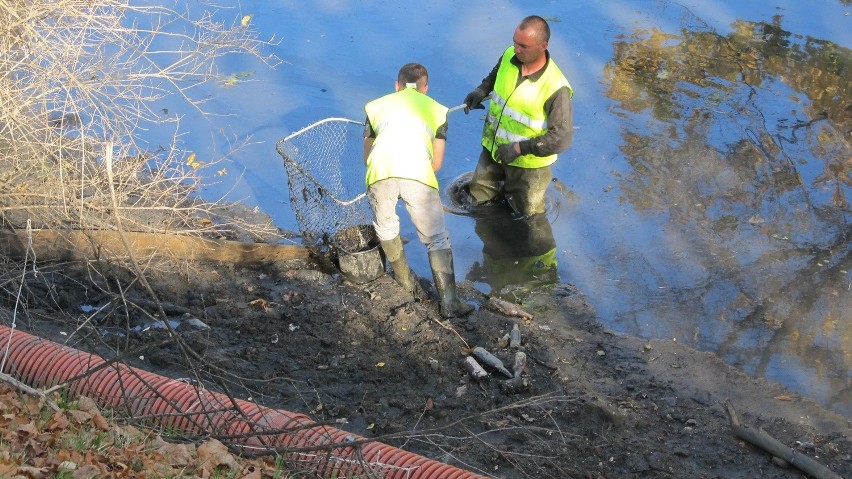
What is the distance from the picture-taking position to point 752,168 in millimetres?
9242

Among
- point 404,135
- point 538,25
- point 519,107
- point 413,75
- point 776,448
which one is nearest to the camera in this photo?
point 776,448

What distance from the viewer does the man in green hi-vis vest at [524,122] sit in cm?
765

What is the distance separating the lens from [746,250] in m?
8.02

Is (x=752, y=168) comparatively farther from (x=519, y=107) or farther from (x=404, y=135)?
(x=404, y=135)

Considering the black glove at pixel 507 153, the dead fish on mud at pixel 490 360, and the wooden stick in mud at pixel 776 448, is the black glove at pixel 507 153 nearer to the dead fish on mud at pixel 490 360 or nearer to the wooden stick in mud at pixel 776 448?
the dead fish on mud at pixel 490 360

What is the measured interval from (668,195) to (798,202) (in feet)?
4.01

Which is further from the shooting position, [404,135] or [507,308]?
[507,308]

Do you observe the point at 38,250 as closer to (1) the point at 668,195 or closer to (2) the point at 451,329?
(2) the point at 451,329

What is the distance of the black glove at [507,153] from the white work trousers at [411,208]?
1.18 meters

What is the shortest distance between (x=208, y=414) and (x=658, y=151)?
6.31m

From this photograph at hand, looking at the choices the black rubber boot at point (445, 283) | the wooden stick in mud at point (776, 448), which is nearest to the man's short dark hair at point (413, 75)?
the black rubber boot at point (445, 283)

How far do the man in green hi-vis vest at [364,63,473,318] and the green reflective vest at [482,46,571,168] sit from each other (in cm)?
122

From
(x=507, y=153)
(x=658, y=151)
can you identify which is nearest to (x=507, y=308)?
(x=507, y=153)

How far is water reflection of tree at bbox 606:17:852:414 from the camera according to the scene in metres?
7.27
